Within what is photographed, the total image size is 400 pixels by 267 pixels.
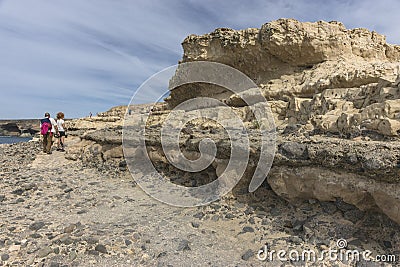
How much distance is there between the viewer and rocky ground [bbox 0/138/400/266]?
308 centimetres

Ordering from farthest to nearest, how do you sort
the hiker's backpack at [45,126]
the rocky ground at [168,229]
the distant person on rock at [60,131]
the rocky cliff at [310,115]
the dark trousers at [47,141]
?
1. the distant person on rock at [60,131]
2. the dark trousers at [47,141]
3. the hiker's backpack at [45,126]
4. the rocky cliff at [310,115]
5. the rocky ground at [168,229]

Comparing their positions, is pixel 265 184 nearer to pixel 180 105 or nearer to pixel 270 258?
pixel 270 258

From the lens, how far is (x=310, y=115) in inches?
239

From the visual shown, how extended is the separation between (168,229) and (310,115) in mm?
4287

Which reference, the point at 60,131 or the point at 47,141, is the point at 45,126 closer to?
the point at 47,141

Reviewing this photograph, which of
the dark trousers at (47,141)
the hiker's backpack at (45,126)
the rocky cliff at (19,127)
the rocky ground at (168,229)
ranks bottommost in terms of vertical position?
the rocky ground at (168,229)

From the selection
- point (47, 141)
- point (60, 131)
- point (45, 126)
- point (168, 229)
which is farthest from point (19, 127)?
point (168, 229)

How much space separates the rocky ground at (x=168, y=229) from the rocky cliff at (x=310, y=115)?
29cm

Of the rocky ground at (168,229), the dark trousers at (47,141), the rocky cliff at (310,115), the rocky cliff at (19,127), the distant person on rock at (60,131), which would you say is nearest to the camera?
the rocky ground at (168,229)

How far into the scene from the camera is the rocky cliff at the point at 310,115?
10.7ft

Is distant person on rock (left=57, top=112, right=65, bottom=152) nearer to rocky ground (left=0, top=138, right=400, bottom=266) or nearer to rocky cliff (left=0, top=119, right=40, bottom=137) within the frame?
rocky ground (left=0, top=138, right=400, bottom=266)

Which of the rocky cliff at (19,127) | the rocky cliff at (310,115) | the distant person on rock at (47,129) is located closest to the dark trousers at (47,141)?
the distant person on rock at (47,129)

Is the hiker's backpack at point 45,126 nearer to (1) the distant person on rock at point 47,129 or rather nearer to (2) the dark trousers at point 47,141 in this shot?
(1) the distant person on rock at point 47,129

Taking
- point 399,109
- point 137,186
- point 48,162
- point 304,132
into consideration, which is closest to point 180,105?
point 48,162
